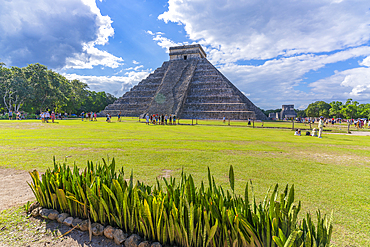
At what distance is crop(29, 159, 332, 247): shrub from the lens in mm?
1468

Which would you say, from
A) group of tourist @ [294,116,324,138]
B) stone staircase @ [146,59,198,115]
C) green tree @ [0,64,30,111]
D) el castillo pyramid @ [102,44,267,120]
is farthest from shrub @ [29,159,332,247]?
green tree @ [0,64,30,111]

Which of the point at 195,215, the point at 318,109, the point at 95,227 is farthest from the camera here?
the point at 318,109

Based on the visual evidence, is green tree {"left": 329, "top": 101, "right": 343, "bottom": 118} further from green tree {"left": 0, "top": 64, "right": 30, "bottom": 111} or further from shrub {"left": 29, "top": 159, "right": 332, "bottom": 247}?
green tree {"left": 0, "top": 64, "right": 30, "bottom": 111}

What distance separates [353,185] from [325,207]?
5.05ft

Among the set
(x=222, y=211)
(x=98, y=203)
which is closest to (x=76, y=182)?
(x=98, y=203)

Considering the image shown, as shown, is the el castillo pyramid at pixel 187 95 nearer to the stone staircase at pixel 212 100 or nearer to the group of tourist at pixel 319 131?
the stone staircase at pixel 212 100

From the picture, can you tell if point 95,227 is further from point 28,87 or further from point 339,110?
point 339,110

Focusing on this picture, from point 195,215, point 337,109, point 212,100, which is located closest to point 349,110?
point 337,109

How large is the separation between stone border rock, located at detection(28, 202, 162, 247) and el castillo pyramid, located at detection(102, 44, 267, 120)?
33883 millimetres

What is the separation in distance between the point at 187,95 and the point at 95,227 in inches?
1787

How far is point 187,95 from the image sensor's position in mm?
46719

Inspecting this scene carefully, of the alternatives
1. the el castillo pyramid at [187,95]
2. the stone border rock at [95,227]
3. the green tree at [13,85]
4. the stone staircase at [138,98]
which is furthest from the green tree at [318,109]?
the green tree at [13,85]

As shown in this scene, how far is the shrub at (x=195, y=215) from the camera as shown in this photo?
147 centimetres

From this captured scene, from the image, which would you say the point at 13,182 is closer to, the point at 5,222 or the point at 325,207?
the point at 5,222
